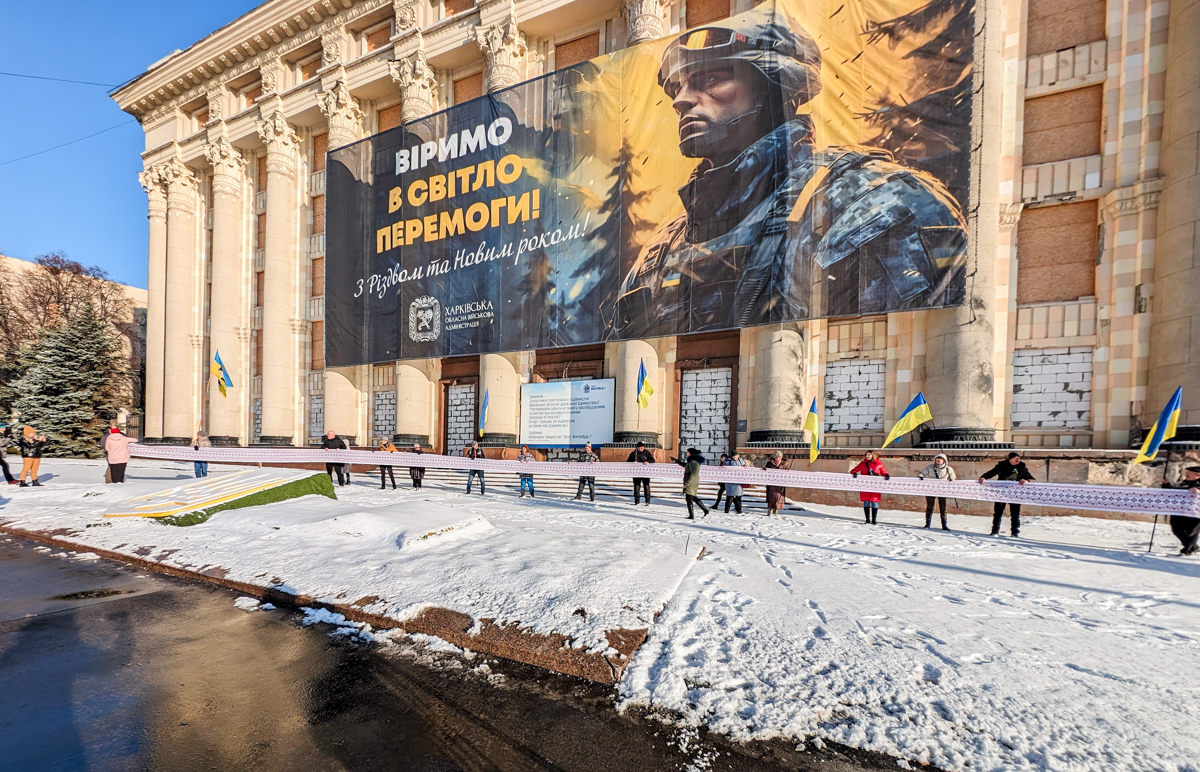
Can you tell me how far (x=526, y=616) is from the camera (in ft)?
13.1

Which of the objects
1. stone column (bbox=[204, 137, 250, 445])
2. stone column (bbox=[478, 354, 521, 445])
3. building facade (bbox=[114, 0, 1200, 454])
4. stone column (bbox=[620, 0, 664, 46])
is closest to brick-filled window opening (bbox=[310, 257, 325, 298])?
building facade (bbox=[114, 0, 1200, 454])

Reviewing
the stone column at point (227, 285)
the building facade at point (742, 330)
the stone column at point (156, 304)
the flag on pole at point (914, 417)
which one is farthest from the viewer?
the stone column at point (156, 304)

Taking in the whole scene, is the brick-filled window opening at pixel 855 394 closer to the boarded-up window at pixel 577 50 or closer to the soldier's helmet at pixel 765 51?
the soldier's helmet at pixel 765 51

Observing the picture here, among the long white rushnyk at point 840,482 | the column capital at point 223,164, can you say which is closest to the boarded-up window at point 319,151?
the column capital at point 223,164

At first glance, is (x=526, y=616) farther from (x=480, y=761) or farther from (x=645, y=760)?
(x=645, y=760)

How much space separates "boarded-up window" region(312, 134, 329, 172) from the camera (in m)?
25.2

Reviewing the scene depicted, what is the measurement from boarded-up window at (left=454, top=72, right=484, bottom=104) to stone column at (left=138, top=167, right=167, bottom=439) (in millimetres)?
22969

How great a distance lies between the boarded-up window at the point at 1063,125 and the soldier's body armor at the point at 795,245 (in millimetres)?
3817

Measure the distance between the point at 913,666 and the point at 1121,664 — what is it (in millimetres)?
1647

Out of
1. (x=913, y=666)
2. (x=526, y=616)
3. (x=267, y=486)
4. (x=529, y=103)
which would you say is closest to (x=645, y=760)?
(x=526, y=616)

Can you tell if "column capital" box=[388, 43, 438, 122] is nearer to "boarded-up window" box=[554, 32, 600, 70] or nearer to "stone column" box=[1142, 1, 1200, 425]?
"boarded-up window" box=[554, 32, 600, 70]

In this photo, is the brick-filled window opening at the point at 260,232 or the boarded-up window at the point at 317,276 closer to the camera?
the boarded-up window at the point at 317,276

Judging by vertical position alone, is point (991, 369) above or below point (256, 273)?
below

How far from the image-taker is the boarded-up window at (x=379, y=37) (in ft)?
75.2
